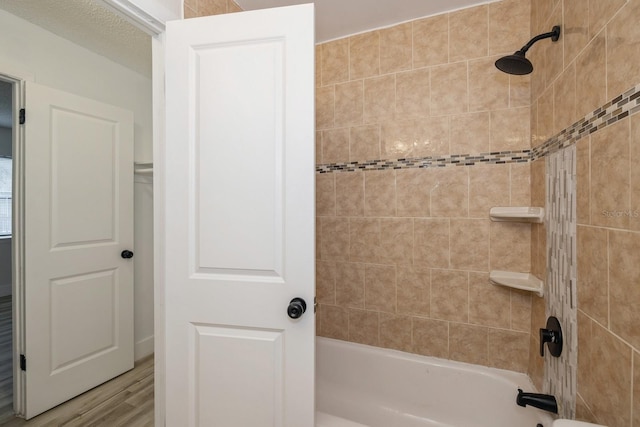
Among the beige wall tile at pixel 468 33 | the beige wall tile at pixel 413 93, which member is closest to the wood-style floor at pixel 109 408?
the beige wall tile at pixel 413 93

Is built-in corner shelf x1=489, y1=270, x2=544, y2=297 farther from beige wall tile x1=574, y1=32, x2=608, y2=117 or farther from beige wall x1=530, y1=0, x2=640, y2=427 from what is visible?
beige wall tile x1=574, y1=32, x2=608, y2=117

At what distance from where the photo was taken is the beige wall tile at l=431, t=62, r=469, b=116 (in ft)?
5.15

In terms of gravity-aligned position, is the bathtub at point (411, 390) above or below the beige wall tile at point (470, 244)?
below

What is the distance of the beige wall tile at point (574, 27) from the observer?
887 mm

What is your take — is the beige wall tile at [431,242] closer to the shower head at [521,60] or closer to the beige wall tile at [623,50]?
the shower head at [521,60]

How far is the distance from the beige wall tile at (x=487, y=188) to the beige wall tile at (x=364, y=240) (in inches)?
22.1

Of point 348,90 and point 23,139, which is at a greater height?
point 348,90

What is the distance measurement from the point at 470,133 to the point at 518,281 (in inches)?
32.6

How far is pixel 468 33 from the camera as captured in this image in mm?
1555

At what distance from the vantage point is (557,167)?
1118 mm

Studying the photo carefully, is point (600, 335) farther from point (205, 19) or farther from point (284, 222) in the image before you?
point (205, 19)

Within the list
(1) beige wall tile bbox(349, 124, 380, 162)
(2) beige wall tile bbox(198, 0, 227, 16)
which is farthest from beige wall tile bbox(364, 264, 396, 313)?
(2) beige wall tile bbox(198, 0, 227, 16)

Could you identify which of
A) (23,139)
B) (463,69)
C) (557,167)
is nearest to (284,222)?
(557,167)

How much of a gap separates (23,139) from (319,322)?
2229 millimetres
